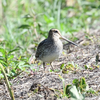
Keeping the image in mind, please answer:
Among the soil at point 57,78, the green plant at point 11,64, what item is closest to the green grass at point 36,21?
the green plant at point 11,64

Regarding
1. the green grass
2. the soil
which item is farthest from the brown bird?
the green grass

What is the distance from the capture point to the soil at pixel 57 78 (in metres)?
4.11

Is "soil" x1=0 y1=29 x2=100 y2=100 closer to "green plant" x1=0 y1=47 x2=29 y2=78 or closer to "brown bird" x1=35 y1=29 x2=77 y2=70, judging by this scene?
"green plant" x1=0 y1=47 x2=29 y2=78

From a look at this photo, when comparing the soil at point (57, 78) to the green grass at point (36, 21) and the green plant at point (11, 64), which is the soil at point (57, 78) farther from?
the green grass at point (36, 21)

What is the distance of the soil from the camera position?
4.11 meters

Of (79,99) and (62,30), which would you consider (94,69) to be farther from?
(62,30)

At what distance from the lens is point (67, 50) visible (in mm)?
6430

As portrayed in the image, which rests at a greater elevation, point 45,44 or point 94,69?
point 45,44

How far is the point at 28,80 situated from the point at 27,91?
1.78 ft

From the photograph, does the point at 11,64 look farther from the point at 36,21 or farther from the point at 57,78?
the point at 36,21

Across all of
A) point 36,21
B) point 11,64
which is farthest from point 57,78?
point 36,21

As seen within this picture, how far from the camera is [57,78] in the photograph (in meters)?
4.64

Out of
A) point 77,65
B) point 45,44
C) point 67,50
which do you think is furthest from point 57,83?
point 67,50

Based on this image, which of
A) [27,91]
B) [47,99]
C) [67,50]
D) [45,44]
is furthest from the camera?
[67,50]
